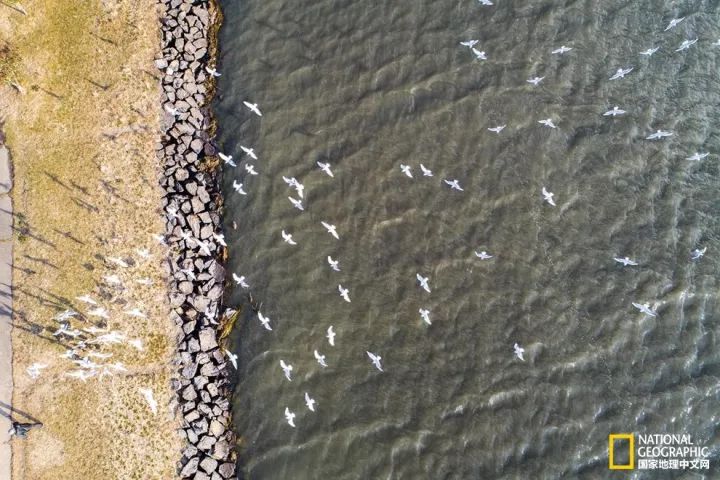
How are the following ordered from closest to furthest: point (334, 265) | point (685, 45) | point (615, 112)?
point (334, 265) < point (615, 112) < point (685, 45)

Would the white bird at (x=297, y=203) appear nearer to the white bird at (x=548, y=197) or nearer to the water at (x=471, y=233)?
the water at (x=471, y=233)

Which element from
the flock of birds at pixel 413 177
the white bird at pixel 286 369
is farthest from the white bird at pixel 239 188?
the white bird at pixel 286 369

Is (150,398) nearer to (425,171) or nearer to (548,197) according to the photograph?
(425,171)

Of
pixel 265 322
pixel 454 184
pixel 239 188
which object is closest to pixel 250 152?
pixel 239 188

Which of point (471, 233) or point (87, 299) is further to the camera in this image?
point (471, 233)

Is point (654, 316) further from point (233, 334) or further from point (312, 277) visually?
point (233, 334)

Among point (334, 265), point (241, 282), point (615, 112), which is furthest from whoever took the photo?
point (615, 112)

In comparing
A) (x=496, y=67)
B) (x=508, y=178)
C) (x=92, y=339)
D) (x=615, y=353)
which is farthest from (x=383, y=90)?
(x=92, y=339)
